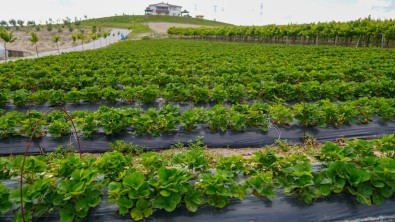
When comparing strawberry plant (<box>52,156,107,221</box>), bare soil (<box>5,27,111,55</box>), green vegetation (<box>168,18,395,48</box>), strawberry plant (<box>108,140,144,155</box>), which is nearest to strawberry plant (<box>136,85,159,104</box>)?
strawberry plant (<box>108,140,144,155</box>)

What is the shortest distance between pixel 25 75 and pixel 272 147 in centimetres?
1121

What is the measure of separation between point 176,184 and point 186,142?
3.09 meters

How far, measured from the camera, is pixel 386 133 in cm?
666

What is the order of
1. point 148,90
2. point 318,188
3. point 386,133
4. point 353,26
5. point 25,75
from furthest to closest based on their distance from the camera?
1. point 353,26
2. point 25,75
3. point 148,90
4. point 386,133
5. point 318,188

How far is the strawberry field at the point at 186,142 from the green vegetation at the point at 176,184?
0.5 inches

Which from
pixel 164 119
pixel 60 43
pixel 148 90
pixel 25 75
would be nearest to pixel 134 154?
pixel 164 119

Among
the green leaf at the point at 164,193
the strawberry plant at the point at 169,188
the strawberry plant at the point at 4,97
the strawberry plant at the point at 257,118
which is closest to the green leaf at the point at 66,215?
the strawberry plant at the point at 169,188

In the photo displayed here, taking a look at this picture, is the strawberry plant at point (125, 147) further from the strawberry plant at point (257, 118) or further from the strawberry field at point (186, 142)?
the strawberry plant at point (257, 118)

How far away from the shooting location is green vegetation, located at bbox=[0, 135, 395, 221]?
3.19 meters

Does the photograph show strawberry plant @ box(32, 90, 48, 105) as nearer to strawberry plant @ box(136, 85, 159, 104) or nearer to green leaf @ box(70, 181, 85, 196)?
strawberry plant @ box(136, 85, 159, 104)

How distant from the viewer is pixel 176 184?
3.27m

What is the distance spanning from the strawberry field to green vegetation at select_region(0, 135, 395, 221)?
0.04ft

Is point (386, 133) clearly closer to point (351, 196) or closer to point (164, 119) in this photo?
point (351, 196)

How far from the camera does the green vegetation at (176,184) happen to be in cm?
319
